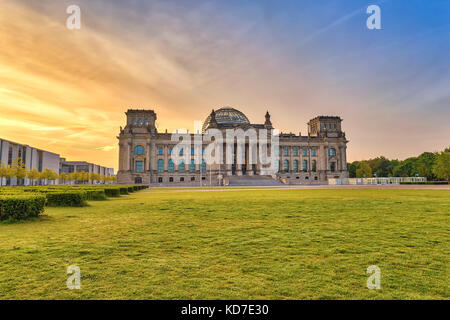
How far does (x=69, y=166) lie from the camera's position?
5723 inches

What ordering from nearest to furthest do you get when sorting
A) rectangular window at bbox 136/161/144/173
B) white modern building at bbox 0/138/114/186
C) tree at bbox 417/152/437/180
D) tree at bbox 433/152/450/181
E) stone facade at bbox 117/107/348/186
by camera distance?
tree at bbox 433/152/450/181 < white modern building at bbox 0/138/114/186 < stone facade at bbox 117/107/348/186 < rectangular window at bbox 136/161/144/173 < tree at bbox 417/152/437/180

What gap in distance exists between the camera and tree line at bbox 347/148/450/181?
232 feet

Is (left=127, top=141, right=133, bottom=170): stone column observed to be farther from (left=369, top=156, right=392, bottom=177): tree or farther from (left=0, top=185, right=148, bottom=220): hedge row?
(left=369, top=156, right=392, bottom=177): tree

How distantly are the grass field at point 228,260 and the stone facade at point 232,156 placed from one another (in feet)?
211

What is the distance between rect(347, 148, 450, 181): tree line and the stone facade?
1792 centimetres

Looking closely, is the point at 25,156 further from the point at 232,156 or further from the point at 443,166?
the point at 443,166

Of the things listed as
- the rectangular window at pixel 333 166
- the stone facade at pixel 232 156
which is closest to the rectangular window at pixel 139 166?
the stone facade at pixel 232 156

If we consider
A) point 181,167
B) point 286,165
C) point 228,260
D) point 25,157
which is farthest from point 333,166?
point 25,157

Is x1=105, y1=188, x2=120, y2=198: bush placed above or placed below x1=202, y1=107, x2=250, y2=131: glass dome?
below

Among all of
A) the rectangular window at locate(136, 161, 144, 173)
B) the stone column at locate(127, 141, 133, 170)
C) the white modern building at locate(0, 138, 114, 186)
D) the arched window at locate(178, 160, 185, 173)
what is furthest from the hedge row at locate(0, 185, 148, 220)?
the arched window at locate(178, 160, 185, 173)

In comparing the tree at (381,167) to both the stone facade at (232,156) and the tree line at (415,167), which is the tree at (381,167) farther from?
the stone facade at (232,156)

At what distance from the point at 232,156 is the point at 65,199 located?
74.3 metres

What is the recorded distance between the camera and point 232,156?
295 feet
